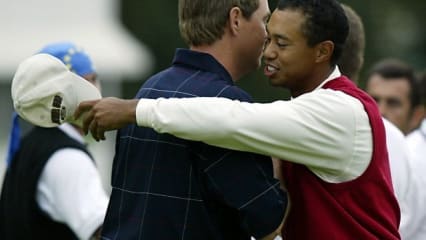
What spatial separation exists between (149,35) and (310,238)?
20972 mm

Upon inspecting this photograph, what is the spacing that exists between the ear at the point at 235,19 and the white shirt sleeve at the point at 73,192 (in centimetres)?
195

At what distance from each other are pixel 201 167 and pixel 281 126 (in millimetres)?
317

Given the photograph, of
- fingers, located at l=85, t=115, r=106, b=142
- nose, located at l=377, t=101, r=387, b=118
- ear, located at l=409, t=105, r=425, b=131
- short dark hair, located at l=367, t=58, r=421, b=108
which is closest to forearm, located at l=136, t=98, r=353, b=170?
fingers, located at l=85, t=115, r=106, b=142

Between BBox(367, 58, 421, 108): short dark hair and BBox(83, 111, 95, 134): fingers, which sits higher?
BBox(83, 111, 95, 134): fingers

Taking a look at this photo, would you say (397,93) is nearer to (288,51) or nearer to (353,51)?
(353,51)

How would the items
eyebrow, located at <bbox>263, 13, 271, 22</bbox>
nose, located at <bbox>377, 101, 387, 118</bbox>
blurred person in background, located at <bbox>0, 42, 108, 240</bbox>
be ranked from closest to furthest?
eyebrow, located at <bbox>263, 13, 271, 22</bbox> → blurred person in background, located at <bbox>0, 42, 108, 240</bbox> → nose, located at <bbox>377, 101, 387, 118</bbox>

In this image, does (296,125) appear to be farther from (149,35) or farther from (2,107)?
(149,35)

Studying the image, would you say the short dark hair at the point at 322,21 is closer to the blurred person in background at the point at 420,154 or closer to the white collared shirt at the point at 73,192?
the blurred person in background at the point at 420,154

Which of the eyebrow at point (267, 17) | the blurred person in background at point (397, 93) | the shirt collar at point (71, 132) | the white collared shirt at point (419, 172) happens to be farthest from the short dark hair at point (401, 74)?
the eyebrow at point (267, 17)

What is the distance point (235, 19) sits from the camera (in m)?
5.21

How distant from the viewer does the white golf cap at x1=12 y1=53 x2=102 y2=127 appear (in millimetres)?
5172

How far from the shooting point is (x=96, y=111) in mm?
5086

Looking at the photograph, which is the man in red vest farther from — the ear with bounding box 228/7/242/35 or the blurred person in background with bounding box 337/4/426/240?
the blurred person in background with bounding box 337/4/426/240

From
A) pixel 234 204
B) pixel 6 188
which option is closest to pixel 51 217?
pixel 6 188
